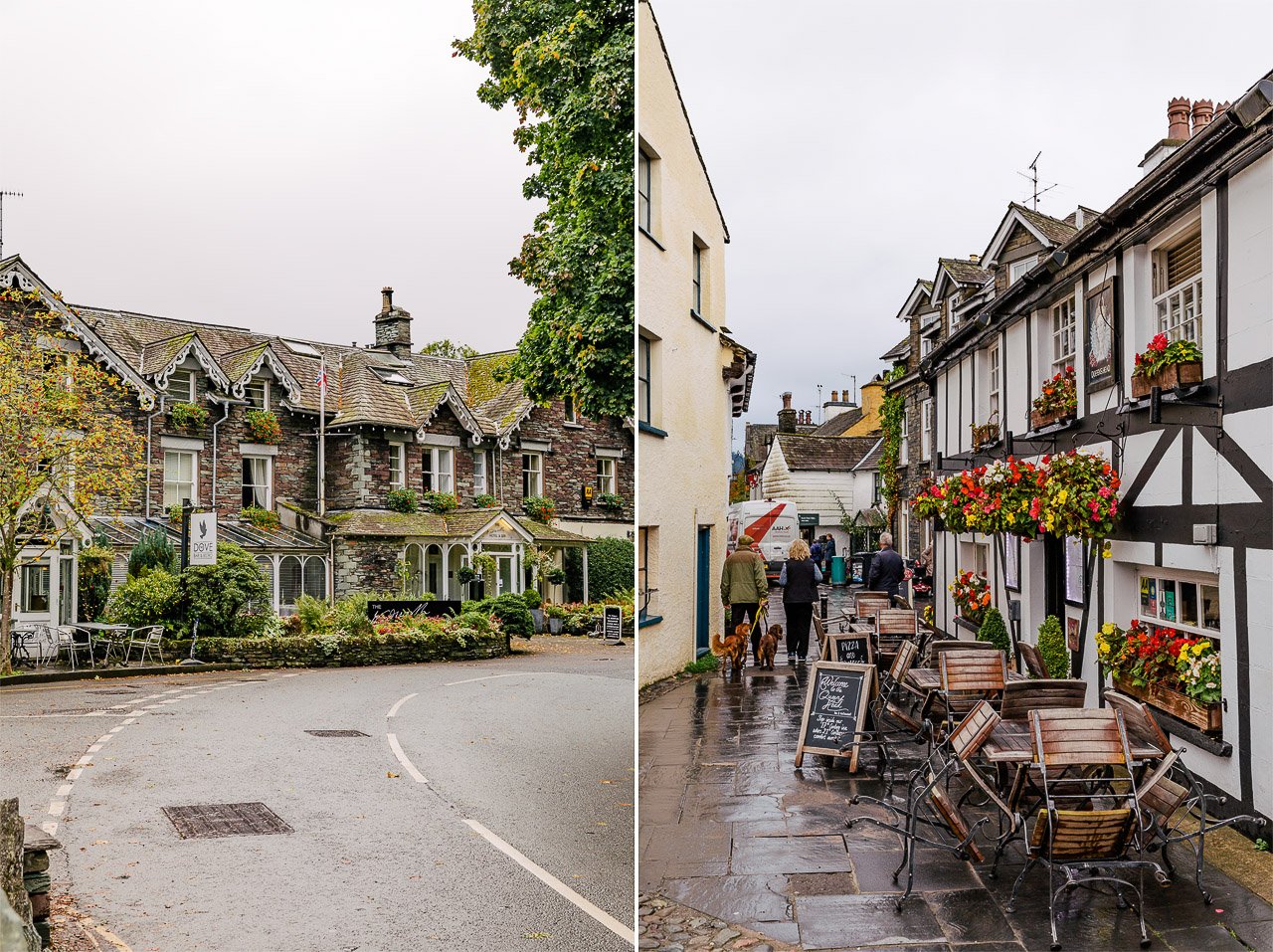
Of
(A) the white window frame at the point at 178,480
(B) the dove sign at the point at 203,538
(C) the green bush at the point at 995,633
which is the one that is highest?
(A) the white window frame at the point at 178,480

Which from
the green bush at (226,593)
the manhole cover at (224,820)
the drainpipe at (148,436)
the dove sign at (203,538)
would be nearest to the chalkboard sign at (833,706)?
the manhole cover at (224,820)

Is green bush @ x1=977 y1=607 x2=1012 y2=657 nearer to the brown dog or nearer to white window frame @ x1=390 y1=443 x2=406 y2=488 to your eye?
the brown dog

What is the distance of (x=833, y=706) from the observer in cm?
485

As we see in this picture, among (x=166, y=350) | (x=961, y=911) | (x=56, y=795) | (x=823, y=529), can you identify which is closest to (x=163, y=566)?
(x=166, y=350)

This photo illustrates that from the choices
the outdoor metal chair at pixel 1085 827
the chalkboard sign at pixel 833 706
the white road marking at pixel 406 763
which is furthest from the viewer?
the chalkboard sign at pixel 833 706

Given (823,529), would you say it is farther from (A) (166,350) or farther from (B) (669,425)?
(A) (166,350)

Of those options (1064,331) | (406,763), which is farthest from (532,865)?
(1064,331)

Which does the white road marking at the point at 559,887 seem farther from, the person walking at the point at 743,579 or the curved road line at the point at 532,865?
the person walking at the point at 743,579

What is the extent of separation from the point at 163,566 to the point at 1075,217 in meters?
3.59

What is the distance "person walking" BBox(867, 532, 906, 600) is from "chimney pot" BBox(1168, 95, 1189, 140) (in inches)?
62.7

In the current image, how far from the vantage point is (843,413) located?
10.3ft

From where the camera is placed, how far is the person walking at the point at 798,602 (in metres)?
5.98

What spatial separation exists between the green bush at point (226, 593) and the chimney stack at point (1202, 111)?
3.33 m

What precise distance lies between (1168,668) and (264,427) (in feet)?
10.7
